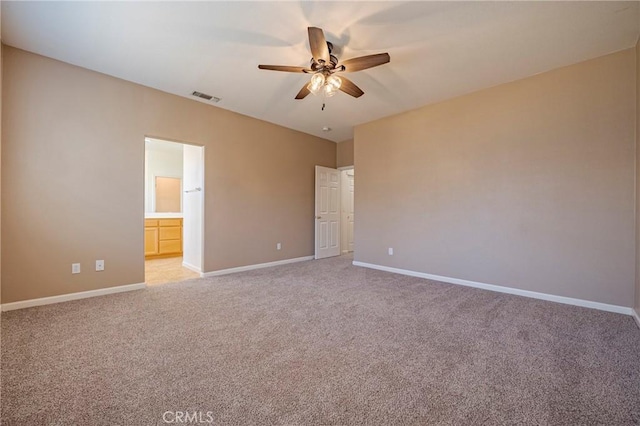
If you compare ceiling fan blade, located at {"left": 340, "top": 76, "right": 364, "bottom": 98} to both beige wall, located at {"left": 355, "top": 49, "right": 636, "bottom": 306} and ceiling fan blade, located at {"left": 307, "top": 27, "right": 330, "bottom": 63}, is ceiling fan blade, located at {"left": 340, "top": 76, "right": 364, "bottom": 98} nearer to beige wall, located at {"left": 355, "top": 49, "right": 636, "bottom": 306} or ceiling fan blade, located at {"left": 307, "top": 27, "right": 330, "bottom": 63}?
ceiling fan blade, located at {"left": 307, "top": 27, "right": 330, "bottom": 63}

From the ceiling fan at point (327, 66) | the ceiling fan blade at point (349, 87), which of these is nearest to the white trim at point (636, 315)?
the ceiling fan at point (327, 66)

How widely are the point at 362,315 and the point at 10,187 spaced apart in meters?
3.90

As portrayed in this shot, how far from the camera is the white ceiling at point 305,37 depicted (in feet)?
7.41

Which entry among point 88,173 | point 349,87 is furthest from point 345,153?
point 88,173

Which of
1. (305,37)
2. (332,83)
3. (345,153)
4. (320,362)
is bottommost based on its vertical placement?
(320,362)

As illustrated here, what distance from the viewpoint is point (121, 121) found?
348 cm

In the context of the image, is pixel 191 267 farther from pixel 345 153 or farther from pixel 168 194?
pixel 345 153

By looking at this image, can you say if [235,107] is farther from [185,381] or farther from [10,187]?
[185,381]

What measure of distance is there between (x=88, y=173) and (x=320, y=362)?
3.47 meters

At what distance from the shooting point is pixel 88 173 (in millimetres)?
3248

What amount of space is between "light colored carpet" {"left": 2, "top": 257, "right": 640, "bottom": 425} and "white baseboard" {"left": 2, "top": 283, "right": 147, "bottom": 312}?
0.14 m

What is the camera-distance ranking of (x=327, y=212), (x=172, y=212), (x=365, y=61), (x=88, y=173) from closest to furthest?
(x=365, y=61) < (x=88, y=173) < (x=327, y=212) < (x=172, y=212)

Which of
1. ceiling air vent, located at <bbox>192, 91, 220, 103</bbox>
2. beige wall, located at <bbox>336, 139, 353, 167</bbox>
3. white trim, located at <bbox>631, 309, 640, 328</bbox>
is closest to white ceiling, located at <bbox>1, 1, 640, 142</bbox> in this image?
ceiling air vent, located at <bbox>192, 91, 220, 103</bbox>

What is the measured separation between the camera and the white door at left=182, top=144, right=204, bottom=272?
175 inches
